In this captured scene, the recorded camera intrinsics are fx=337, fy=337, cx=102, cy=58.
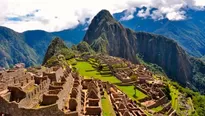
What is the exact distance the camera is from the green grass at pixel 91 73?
95550 millimetres

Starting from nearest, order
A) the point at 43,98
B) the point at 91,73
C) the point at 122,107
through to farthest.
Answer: the point at 43,98, the point at 122,107, the point at 91,73

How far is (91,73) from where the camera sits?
343ft

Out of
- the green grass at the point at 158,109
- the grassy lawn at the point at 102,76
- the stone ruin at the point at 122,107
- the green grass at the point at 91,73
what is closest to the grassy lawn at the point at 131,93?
the grassy lawn at the point at 102,76

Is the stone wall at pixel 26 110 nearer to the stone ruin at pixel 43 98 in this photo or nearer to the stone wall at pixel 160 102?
the stone ruin at pixel 43 98

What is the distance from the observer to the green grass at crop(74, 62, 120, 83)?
9555cm

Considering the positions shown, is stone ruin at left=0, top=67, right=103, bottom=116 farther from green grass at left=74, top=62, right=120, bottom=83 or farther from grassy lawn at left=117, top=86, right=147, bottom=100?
green grass at left=74, top=62, right=120, bottom=83

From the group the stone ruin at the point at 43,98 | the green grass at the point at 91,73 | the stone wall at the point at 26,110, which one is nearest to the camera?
the stone wall at the point at 26,110

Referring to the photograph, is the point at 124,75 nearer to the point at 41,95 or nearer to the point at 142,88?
the point at 142,88

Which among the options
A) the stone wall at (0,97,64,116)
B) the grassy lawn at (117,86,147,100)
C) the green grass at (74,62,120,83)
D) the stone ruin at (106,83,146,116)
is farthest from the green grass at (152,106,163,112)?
the stone wall at (0,97,64,116)

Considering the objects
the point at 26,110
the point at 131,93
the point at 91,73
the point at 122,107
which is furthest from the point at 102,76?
the point at 26,110

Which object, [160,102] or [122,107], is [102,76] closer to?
[160,102]

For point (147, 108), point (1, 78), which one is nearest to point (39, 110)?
point (1, 78)

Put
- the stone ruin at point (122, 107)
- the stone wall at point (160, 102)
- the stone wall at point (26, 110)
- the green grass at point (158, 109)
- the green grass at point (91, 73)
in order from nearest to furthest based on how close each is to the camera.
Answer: the stone wall at point (26, 110), the stone ruin at point (122, 107), the green grass at point (158, 109), the stone wall at point (160, 102), the green grass at point (91, 73)

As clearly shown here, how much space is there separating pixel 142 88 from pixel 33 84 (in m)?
43.8
